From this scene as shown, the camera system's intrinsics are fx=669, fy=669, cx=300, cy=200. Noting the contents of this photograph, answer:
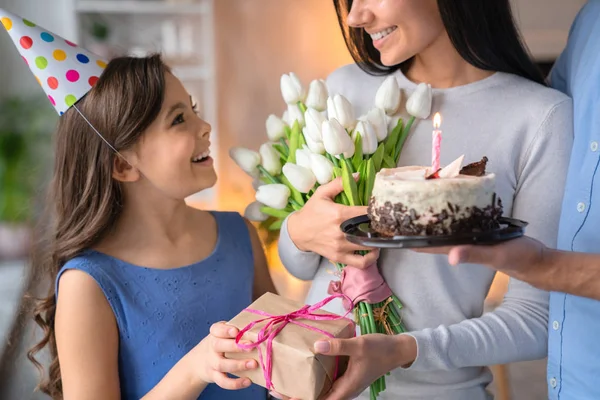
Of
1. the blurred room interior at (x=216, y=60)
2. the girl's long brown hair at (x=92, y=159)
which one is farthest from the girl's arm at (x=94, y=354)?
the blurred room interior at (x=216, y=60)

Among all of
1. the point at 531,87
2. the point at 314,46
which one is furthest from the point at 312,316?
the point at 314,46

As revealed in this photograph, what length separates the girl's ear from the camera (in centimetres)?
151

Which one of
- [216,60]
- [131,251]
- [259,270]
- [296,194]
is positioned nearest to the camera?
[296,194]

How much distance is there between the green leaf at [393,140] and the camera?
1.34 m

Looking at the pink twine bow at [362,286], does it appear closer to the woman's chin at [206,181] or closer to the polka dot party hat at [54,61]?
the woman's chin at [206,181]

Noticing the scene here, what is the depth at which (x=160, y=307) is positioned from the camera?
1478 mm

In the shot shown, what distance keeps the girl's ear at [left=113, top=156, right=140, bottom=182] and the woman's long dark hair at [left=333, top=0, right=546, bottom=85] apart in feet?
2.45

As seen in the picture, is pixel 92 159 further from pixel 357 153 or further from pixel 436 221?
pixel 436 221

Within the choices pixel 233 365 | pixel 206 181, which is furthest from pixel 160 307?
pixel 233 365

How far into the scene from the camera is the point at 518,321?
4.25 feet

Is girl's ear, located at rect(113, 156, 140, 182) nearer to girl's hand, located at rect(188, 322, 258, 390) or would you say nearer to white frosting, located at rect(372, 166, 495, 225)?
girl's hand, located at rect(188, 322, 258, 390)

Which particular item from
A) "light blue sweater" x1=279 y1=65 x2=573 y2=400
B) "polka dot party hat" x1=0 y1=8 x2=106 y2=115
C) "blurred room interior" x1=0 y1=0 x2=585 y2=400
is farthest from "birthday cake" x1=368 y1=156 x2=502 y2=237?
"blurred room interior" x1=0 y1=0 x2=585 y2=400

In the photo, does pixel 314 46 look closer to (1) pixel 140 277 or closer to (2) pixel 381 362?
(1) pixel 140 277

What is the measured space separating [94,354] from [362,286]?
0.56 meters
